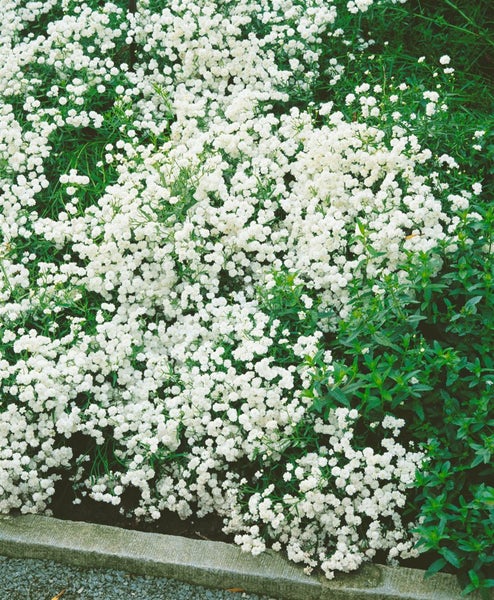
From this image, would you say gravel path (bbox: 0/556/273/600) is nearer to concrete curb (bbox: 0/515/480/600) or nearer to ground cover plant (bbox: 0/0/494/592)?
concrete curb (bbox: 0/515/480/600)

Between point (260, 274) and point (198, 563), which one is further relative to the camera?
point (260, 274)

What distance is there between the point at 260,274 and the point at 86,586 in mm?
1823

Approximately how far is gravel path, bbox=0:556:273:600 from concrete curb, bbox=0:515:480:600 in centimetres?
3

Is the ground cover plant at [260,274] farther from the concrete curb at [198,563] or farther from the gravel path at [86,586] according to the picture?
the gravel path at [86,586]

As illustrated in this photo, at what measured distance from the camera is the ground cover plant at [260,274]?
373 centimetres

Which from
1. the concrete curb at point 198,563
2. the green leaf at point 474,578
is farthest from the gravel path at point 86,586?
the green leaf at point 474,578

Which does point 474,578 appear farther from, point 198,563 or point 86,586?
point 86,586

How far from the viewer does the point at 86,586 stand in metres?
3.77

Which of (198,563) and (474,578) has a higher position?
(474,578)

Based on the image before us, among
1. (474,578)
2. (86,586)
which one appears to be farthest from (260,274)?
(474,578)

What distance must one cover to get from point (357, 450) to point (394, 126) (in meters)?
2.01

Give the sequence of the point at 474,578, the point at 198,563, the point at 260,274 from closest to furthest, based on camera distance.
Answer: the point at 474,578 < the point at 198,563 < the point at 260,274

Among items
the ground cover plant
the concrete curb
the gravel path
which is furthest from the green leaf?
the gravel path

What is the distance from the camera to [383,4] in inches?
232
